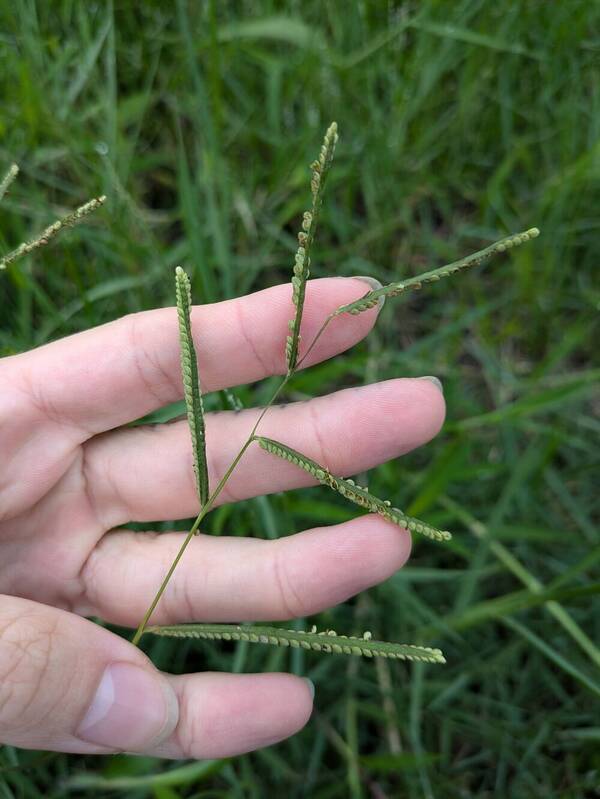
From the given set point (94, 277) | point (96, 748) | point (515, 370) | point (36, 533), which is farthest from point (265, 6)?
point (96, 748)

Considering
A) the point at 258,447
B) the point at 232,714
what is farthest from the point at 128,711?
the point at 258,447

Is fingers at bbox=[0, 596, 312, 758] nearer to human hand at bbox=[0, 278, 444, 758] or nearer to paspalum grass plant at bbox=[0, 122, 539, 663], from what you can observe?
human hand at bbox=[0, 278, 444, 758]

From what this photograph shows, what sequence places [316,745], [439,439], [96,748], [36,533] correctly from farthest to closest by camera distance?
[439,439] → [316,745] → [36,533] → [96,748]

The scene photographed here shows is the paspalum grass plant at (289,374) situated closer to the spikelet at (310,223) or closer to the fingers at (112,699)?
the spikelet at (310,223)

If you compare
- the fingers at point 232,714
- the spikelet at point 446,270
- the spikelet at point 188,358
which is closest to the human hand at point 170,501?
the fingers at point 232,714

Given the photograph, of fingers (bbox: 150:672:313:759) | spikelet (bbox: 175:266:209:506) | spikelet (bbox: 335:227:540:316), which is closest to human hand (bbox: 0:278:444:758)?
fingers (bbox: 150:672:313:759)

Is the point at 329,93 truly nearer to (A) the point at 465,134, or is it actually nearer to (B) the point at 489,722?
(A) the point at 465,134

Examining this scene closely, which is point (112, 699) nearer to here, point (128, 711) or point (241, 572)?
point (128, 711)
